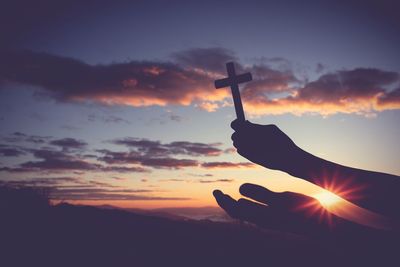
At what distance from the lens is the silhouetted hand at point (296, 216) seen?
2451 millimetres

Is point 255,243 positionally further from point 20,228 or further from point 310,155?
point 310,155

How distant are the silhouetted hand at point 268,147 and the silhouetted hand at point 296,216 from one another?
0.45 metres

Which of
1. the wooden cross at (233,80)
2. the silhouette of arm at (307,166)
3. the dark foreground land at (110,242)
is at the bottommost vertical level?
the dark foreground land at (110,242)

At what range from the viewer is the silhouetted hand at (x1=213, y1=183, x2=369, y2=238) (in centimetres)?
245

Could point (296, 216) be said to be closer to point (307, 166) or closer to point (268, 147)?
point (307, 166)

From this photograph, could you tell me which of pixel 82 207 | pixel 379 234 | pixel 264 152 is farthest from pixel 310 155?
pixel 82 207

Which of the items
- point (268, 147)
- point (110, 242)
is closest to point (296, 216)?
point (268, 147)

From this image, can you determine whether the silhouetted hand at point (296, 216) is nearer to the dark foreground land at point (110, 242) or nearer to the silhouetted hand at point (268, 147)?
the silhouetted hand at point (268, 147)

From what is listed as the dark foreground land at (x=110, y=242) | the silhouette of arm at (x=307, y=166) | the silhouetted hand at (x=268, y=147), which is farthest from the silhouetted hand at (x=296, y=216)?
the dark foreground land at (x=110, y=242)

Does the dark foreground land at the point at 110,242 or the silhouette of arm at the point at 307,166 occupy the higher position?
the silhouette of arm at the point at 307,166

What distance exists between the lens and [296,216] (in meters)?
2.46

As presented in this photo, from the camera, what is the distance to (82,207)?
18203 millimetres

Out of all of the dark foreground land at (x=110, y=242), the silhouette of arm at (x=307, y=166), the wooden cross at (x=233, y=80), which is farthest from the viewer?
the dark foreground land at (x=110, y=242)

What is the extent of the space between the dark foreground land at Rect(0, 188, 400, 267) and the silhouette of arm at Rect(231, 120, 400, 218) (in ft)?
23.9
